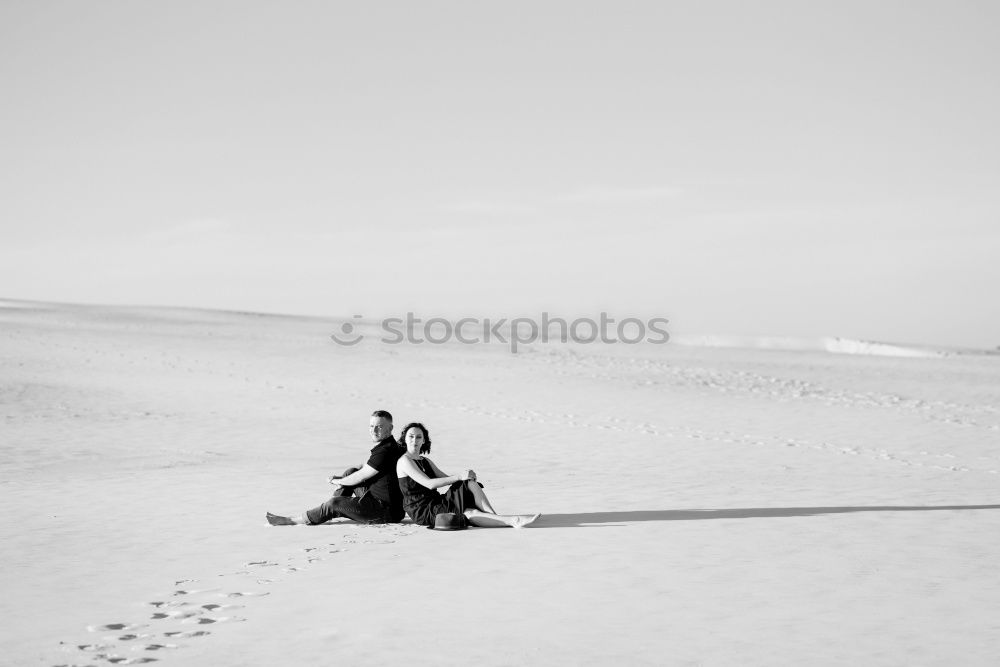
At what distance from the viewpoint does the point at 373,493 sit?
954 cm

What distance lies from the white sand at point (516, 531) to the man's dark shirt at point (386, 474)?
0.29 meters

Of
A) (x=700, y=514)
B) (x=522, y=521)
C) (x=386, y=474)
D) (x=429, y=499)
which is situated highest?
(x=386, y=474)

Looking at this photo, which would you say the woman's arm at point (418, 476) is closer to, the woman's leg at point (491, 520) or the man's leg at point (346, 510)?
the woman's leg at point (491, 520)

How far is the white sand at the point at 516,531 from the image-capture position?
5.76m

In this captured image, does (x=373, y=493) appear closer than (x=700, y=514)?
Yes

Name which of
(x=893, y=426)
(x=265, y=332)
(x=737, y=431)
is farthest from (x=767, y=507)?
(x=265, y=332)

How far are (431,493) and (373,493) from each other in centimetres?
56

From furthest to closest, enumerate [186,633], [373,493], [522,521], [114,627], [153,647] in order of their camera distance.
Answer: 1. [373,493]
2. [522,521]
3. [114,627]
4. [186,633]
5. [153,647]

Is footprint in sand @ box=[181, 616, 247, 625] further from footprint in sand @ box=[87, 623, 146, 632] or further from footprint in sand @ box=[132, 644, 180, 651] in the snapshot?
footprint in sand @ box=[132, 644, 180, 651]

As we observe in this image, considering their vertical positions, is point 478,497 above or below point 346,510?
above

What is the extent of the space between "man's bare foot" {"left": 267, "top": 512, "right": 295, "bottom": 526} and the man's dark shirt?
78 centimetres

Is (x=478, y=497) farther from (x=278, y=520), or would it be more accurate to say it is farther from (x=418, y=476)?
(x=278, y=520)

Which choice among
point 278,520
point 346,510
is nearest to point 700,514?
point 346,510

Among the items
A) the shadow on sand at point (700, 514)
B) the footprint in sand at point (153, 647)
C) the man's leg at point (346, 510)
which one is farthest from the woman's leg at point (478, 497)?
the footprint in sand at point (153, 647)
